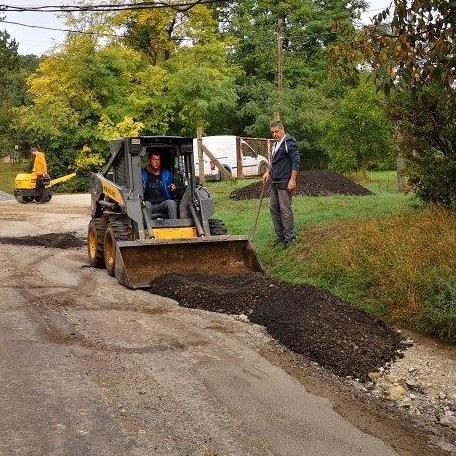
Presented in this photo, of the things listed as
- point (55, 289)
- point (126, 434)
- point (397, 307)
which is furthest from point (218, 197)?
point (126, 434)

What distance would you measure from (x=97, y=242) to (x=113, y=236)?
1.12 meters

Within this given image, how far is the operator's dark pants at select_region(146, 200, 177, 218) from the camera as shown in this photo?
33.7 feet

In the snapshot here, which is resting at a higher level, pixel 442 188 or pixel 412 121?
pixel 412 121

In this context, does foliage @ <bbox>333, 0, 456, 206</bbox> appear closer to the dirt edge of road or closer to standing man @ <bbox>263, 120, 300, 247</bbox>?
standing man @ <bbox>263, 120, 300, 247</bbox>

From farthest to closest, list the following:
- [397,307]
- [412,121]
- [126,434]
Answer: [412,121] < [397,307] < [126,434]

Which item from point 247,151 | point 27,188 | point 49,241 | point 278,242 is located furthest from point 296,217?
point 247,151

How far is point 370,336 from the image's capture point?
672cm

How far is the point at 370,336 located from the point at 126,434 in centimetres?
309

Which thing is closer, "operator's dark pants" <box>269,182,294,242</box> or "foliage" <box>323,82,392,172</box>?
"operator's dark pants" <box>269,182,294,242</box>

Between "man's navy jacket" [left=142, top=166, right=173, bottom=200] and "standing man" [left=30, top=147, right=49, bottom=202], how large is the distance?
1277cm

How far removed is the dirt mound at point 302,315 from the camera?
6320mm

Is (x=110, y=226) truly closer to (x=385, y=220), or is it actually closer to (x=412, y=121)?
(x=385, y=220)

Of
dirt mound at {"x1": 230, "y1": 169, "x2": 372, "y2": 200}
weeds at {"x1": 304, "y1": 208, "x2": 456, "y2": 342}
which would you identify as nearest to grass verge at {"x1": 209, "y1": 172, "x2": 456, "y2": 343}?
weeds at {"x1": 304, "y1": 208, "x2": 456, "y2": 342}

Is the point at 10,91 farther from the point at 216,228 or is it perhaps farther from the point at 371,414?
the point at 371,414
